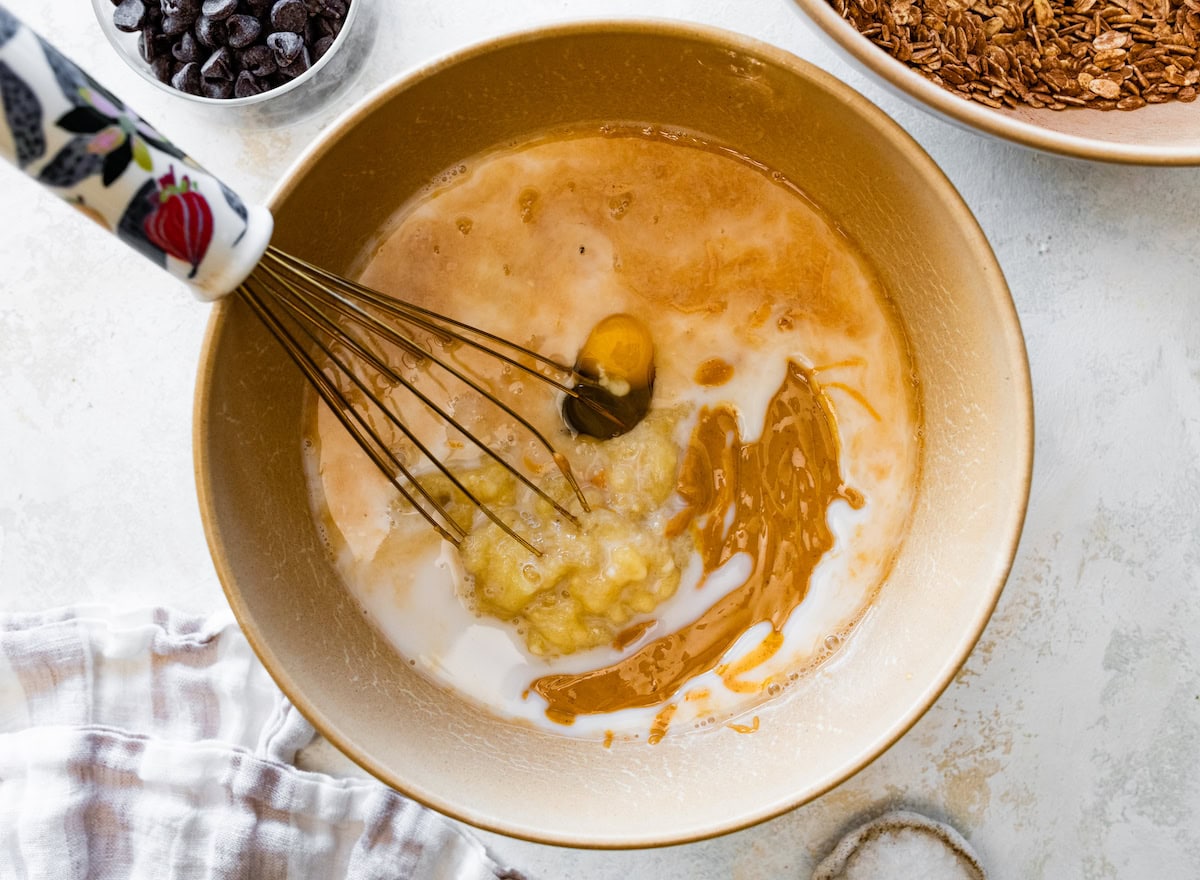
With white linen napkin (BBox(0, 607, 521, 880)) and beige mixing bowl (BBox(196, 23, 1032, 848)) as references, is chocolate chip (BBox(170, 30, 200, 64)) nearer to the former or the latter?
beige mixing bowl (BBox(196, 23, 1032, 848))

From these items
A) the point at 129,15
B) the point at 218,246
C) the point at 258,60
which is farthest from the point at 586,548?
the point at 129,15

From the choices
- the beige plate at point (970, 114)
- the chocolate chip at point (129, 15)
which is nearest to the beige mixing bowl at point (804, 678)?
the beige plate at point (970, 114)

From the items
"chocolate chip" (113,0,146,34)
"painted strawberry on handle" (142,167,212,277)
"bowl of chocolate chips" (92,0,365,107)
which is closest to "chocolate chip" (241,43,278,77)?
"bowl of chocolate chips" (92,0,365,107)

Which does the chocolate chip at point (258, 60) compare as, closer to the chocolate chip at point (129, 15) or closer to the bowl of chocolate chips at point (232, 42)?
the bowl of chocolate chips at point (232, 42)

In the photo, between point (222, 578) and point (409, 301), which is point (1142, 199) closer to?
point (409, 301)

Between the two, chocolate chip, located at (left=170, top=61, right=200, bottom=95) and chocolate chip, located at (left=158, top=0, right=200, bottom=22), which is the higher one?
chocolate chip, located at (left=158, top=0, right=200, bottom=22)

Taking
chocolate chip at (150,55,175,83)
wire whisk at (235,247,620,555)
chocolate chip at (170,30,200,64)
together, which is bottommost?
wire whisk at (235,247,620,555)

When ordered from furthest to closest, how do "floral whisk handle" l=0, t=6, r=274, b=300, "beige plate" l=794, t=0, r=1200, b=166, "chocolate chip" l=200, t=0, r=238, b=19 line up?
1. "chocolate chip" l=200, t=0, r=238, b=19
2. "beige plate" l=794, t=0, r=1200, b=166
3. "floral whisk handle" l=0, t=6, r=274, b=300
